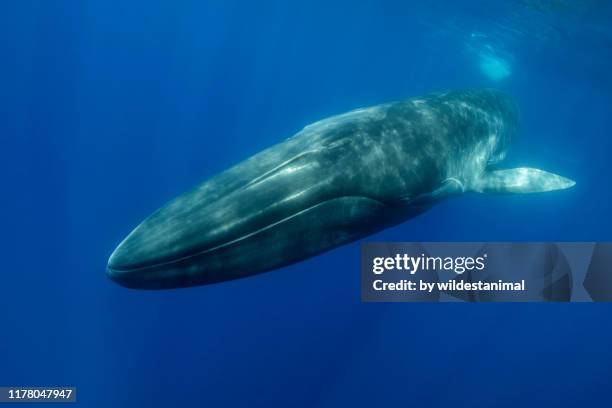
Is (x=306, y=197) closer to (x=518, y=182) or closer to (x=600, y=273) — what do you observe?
(x=518, y=182)

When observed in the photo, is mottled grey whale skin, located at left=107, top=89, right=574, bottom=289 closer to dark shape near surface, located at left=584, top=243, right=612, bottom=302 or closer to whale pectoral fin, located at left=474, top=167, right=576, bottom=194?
whale pectoral fin, located at left=474, top=167, right=576, bottom=194

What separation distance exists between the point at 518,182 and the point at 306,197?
5776 millimetres

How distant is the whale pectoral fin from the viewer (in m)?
8.65

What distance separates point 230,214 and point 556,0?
20267mm

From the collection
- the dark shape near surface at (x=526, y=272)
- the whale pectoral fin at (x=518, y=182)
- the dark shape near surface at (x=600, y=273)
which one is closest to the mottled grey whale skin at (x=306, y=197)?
the whale pectoral fin at (x=518, y=182)

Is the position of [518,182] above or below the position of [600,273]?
above

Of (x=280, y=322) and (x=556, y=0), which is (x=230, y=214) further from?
(x=280, y=322)

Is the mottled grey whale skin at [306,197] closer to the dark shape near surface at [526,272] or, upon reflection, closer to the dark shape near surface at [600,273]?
the dark shape near surface at [526,272]

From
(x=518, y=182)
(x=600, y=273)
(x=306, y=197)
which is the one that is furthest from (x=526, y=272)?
(x=306, y=197)

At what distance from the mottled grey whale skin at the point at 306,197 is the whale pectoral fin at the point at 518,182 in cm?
77

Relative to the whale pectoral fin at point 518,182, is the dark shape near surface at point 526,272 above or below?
below

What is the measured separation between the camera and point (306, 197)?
15.9 feet

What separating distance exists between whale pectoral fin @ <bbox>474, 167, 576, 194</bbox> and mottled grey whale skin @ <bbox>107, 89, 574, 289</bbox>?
77cm

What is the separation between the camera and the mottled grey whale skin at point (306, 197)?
4133 mm
